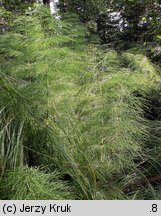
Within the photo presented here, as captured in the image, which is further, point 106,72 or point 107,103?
point 106,72

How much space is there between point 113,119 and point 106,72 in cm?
40

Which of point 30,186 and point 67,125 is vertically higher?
point 67,125

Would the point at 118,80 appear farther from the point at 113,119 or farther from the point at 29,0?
the point at 29,0

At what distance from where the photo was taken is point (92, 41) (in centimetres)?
362

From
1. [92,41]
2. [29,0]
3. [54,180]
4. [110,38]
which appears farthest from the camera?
[110,38]

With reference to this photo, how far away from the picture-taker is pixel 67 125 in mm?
1353

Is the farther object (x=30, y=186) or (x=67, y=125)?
(x=67, y=125)

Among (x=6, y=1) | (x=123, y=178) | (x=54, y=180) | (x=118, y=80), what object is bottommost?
(x=123, y=178)

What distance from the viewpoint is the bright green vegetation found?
1.19 metres

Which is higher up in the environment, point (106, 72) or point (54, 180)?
point (106, 72)

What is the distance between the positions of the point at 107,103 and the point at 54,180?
52cm

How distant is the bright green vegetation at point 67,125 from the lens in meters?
1.19
